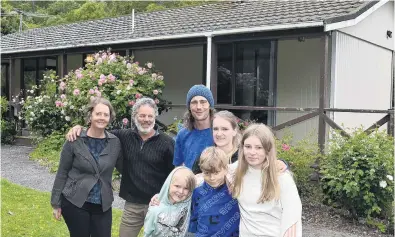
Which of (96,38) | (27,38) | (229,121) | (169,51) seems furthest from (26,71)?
(229,121)

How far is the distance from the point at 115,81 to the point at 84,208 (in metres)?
7.83

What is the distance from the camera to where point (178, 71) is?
14.6 m

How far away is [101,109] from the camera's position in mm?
3580

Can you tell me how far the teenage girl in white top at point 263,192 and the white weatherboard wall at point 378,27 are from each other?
844 centimetres

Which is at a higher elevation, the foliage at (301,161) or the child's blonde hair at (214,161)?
the child's blonde hair at (214,161)

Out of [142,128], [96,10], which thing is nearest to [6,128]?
[142,128]

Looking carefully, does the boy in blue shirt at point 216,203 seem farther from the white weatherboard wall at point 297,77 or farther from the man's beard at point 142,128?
the white weatherboard wall at point 297,77

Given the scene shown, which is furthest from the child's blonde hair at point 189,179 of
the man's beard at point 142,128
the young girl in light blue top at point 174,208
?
the man's beard at point 142,128

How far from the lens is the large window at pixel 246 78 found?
1114 centimetres

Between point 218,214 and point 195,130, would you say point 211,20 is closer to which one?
point 195,130

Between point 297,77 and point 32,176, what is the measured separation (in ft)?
22.4

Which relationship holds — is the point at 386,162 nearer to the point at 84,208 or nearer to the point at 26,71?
the point at 84,208

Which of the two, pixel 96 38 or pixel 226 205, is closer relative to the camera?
pixel 226 205

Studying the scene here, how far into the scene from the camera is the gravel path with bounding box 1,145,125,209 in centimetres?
872
